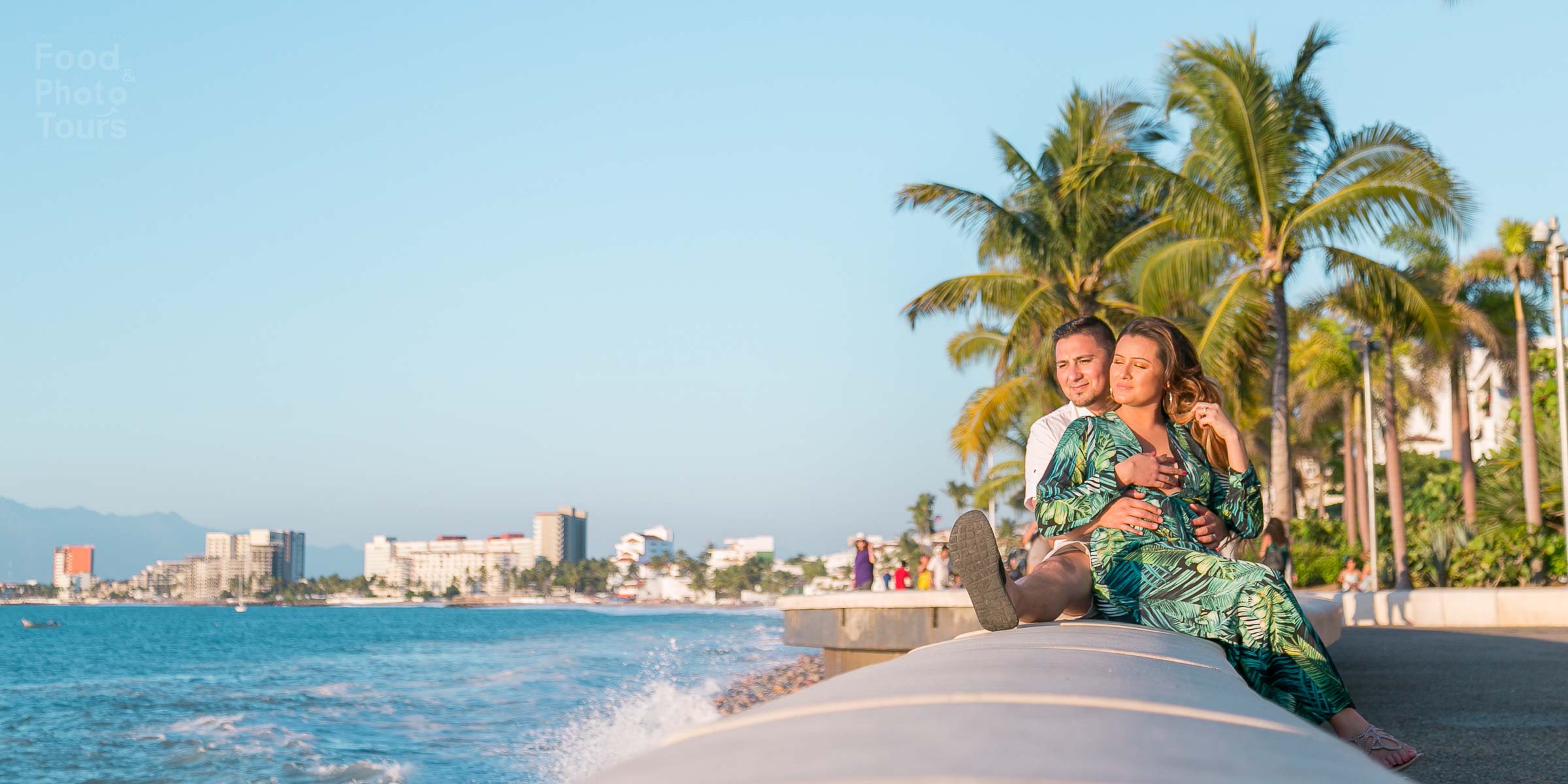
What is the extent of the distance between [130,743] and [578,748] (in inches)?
290

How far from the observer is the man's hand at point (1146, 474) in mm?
4066

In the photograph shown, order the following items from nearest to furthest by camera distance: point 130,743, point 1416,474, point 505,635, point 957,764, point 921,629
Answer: point 957,764, point 921,629, point 130,743, point 1416,474, point 505,635

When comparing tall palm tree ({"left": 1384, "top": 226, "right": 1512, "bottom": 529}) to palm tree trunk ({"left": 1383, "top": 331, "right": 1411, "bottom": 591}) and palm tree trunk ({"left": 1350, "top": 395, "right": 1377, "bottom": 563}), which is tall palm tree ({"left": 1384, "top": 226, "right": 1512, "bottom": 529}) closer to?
palm tree trunk ({"left": 1383, "top": 331, "right": 1411, "bottom": 591})

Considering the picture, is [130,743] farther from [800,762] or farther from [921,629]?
[800,762]

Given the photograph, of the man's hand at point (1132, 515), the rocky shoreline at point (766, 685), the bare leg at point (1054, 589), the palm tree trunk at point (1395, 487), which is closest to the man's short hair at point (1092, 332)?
the man's hand at point (1132, 515)

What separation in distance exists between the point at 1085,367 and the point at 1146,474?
1.03 metres

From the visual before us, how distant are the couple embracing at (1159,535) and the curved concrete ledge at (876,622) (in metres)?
3.83

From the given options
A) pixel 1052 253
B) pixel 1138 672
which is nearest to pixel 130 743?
pixel 1052 253

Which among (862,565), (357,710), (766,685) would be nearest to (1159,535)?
(862,565)

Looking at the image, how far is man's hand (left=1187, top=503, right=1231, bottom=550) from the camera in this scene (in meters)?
4.13

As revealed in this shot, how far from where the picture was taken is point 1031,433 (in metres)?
5.51

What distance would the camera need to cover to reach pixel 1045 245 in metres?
20.1

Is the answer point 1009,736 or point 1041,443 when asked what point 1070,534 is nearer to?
point 1041,443

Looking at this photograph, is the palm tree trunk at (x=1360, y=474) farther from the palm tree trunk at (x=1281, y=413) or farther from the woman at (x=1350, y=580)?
the palm tree trunk at (x=1281, y=413)
